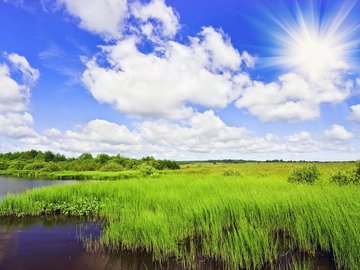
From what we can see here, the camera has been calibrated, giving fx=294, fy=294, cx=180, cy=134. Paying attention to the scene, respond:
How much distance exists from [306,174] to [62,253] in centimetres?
1989

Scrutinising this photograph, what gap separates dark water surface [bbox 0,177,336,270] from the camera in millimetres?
7359

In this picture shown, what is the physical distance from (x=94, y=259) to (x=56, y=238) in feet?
10.7

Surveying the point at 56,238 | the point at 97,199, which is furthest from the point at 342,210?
the point at 97,199

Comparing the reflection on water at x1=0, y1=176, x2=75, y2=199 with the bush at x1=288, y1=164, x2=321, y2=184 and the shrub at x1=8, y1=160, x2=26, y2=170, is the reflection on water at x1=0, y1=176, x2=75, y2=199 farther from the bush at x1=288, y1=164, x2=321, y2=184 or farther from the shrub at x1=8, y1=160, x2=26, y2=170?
the shrub at x1=8, y1=160, x2=26, y2=170

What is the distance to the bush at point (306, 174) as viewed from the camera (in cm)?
2305

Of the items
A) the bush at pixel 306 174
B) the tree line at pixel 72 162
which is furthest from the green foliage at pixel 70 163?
the bush at pixel 306 174

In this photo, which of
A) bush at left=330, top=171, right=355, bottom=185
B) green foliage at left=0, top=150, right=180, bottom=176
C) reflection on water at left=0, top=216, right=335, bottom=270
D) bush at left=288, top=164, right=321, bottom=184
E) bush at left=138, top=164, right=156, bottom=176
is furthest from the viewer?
green foliage at left=0, top=150, right=180, bottom=176

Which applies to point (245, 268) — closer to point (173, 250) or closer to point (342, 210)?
point (173, 250)

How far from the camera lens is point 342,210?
7.83m

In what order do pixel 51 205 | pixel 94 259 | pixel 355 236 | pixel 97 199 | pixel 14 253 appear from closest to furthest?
pixel 355 236
pixel 94 259
pixel 14 253
pixel 51 205
pixel 97 199

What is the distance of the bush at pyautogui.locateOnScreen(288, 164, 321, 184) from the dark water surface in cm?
1646

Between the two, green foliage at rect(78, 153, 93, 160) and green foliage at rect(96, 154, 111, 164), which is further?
green foliage at rect(78, 153, 93, 160)

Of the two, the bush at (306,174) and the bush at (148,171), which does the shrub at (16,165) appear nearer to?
the bush at (148,171)

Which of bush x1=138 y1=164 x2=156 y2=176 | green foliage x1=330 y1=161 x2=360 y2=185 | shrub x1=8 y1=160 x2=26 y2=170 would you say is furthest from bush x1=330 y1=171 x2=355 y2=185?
shrub x1=8 y1=160 x2=26 y2=170
